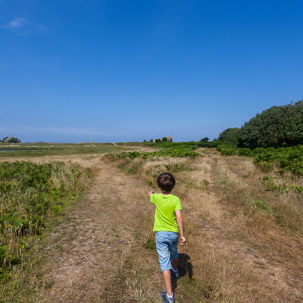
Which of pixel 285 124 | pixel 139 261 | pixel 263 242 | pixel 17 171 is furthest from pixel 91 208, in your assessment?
pixel 285 124

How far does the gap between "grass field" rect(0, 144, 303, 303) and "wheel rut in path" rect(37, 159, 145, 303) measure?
2 centimetres

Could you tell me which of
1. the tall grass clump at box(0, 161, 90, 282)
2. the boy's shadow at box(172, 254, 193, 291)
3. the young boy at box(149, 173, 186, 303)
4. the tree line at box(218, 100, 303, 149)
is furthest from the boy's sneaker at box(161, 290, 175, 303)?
the tree line at box(218, 100, 303, 149)

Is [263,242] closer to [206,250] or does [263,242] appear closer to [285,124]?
[206,250]

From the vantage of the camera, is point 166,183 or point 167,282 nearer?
point 167,282

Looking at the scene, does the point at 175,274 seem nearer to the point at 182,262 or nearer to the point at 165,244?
the point at 182,262

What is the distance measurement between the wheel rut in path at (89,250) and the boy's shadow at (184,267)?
1198mm

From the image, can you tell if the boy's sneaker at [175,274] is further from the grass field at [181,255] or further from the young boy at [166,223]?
the young boy at [166,223]

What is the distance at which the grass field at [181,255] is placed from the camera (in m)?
3.42

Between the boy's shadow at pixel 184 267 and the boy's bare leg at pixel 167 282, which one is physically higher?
the boy's bare leg at pixel 167 282

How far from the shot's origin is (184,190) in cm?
1029

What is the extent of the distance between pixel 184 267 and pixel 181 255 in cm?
48

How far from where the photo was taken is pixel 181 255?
15.5 ft

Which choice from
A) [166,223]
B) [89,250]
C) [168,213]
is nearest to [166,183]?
[168,213]

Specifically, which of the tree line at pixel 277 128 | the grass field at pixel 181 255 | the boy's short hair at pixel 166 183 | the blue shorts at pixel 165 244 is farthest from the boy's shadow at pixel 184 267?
the tree line at pixel 277 128
